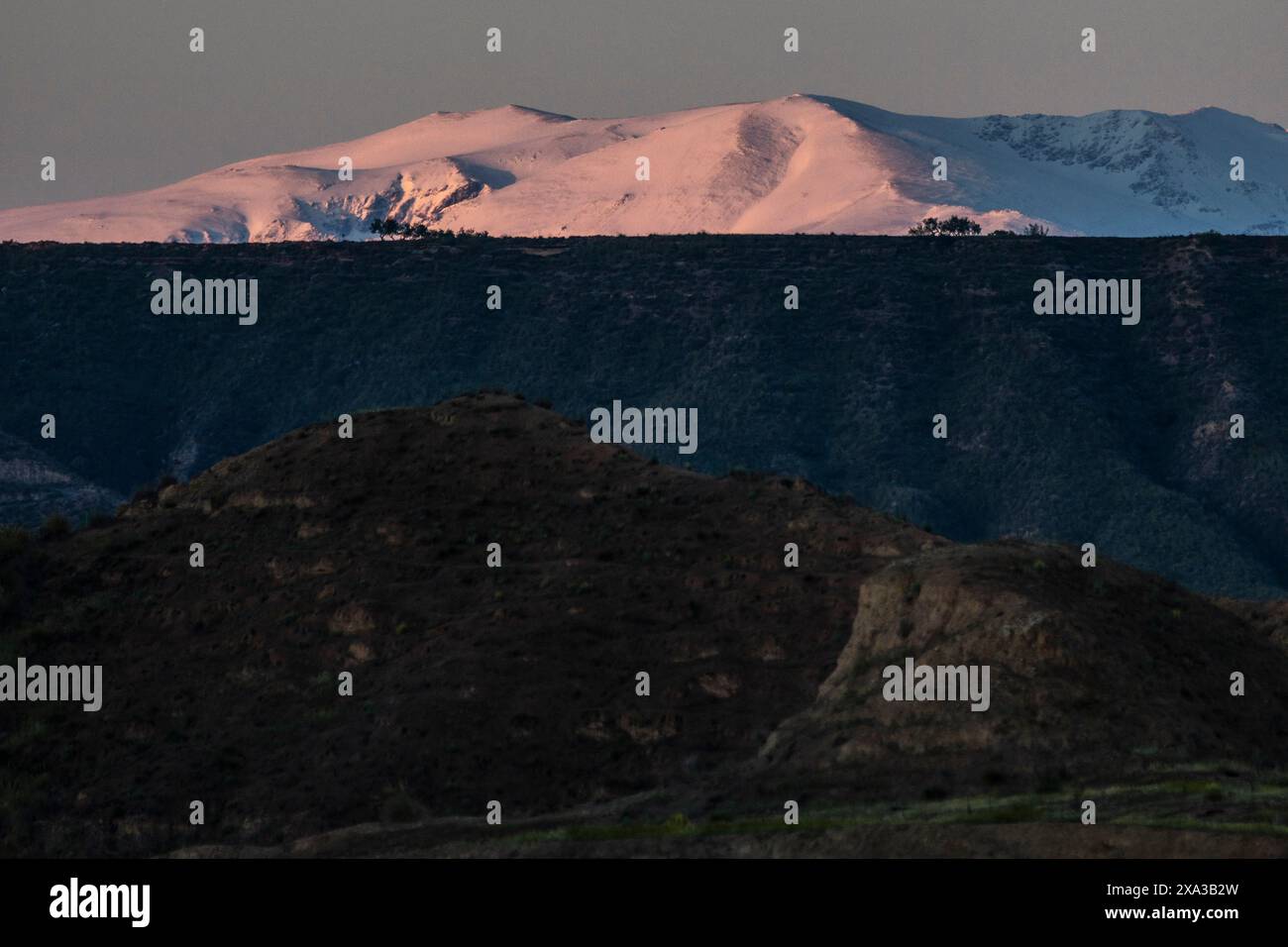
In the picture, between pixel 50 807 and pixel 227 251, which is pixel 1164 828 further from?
pixel 227 251

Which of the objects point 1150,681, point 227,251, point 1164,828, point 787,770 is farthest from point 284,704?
Answer: point 227,251

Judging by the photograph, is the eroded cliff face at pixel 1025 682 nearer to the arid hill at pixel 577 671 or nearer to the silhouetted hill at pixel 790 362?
the arid hill at pixel 577 671

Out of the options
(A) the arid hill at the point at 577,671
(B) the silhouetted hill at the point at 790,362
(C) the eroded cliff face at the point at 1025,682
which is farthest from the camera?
(B) the silhouetted hill at the point at 790,362

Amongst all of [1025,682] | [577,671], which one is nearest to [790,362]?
[577,671]

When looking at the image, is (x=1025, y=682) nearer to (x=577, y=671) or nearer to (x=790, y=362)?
(x=577, y=671)

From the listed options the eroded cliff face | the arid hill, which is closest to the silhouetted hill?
the arid hill

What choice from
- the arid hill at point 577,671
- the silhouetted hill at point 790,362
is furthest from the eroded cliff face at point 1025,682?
the silhouetted hill at point 790,362
